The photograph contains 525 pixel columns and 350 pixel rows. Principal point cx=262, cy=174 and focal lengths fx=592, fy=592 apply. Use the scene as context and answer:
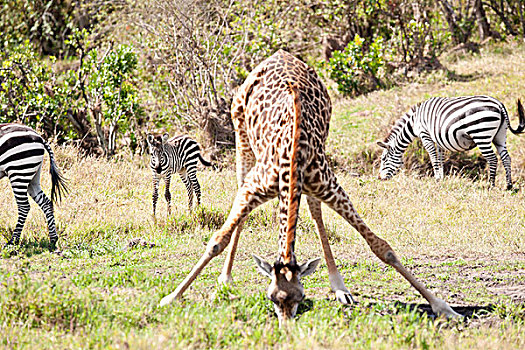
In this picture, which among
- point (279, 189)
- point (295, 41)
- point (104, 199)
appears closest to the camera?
point (279, 189)

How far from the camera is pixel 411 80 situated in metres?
17.3

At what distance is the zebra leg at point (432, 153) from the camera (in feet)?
42.0

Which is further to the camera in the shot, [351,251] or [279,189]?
[351,251]

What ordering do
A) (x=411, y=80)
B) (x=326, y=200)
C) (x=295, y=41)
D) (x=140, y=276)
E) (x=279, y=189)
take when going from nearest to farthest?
(x=279, y=189), (x=326, y=200), (x=140, y=276), (x=411, y=80), (x=295, y=41)

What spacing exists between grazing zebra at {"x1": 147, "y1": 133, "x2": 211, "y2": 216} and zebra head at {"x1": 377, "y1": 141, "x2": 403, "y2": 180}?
4168mm

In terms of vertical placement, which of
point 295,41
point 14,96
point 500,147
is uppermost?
point 295,41

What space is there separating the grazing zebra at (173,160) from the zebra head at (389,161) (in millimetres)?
4168

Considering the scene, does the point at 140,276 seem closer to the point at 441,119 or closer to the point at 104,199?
the point at 104,199

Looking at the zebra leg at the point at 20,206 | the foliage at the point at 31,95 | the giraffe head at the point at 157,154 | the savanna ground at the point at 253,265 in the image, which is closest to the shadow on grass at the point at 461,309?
the savanna ground at the point at 253,265

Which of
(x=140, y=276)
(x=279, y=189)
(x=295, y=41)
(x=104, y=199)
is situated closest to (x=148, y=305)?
(x=140, y=276)

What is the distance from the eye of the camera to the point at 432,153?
13.0 meters

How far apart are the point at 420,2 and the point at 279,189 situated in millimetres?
14567

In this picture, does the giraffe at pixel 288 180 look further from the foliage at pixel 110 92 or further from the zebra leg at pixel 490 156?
the foliage at pixel 110 92

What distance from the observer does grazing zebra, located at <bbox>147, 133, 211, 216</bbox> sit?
1034 centimetres
